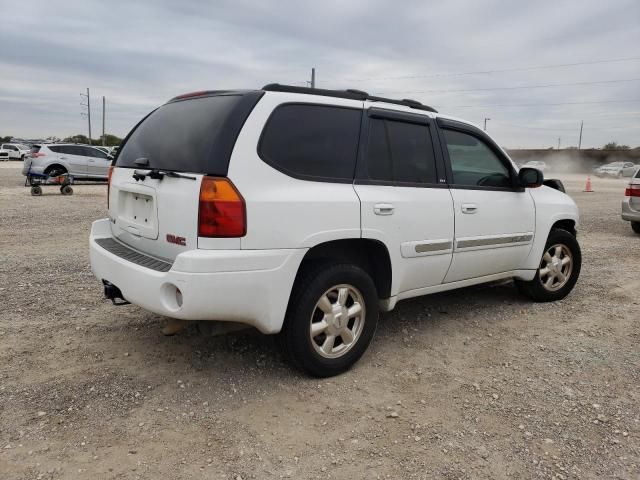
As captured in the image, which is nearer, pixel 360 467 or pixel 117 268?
pixel 360 467

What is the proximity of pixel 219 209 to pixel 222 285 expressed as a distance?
0.42m

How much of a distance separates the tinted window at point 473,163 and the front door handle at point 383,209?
0.84 meters

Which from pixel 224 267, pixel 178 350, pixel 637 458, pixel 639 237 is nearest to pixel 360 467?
pixel 224 267

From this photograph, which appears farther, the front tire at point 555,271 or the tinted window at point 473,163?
the front tire at point 555,271

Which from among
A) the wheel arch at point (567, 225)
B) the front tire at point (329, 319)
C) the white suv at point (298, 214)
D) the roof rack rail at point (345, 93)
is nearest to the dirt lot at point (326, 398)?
the front tire at point (329, 319)

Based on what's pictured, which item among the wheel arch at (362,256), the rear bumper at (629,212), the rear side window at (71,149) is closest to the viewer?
the wheel arch at (362,256)

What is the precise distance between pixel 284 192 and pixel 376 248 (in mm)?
901

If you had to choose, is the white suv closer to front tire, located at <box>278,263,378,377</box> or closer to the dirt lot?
front tire, located at <box>278,263,378,377</box>

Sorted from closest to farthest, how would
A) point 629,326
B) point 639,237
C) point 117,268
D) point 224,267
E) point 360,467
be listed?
point 360,467 < point 224,267 < point 117,268 < point 629,326 < point 639,237

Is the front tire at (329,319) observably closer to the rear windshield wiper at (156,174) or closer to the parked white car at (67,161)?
the rear windshield wiper at (156,174)

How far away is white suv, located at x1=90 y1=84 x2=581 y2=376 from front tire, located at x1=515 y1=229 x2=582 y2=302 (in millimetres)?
958

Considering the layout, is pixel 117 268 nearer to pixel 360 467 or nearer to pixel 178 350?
pixel 178 350

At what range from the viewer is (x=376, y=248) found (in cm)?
360

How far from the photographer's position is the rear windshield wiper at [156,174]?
3.00 m
